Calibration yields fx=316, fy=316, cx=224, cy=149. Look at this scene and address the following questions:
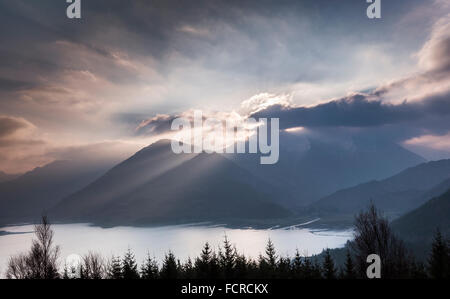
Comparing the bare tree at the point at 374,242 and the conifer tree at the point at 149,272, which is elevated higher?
the bare tree at the point at 374,242

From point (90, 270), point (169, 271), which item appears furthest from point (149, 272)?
point (90, 270)

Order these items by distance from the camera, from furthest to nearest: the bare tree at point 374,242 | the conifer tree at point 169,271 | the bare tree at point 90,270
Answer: the bare tree at point 90,270
the conifer tree at point 169,271
the bare tree at point 374,242

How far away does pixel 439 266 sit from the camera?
171 feet

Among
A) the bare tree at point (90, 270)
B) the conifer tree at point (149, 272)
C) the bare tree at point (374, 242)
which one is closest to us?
the bare tree at point (374, 242)

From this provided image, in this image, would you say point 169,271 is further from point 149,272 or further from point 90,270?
point 90,270

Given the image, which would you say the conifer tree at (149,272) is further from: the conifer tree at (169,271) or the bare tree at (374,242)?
the bare tree at (374,242)

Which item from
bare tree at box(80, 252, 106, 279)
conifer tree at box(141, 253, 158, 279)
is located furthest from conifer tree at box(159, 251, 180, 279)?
bare tree at box(80, 252, 106, 279)

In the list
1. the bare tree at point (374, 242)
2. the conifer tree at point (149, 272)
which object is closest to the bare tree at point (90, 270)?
the conifer tree at point (149, 272)

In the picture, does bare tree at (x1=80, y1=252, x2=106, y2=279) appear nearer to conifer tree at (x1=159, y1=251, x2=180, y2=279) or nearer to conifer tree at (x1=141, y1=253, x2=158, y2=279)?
conifer tree at (x1=141, y1=253, x2=158, y2=279)

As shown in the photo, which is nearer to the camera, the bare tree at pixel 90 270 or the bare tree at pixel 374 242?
the bare tree at pixel 374 242

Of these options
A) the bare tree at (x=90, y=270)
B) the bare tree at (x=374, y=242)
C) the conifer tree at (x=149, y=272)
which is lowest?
the bare tree at (x=90, y=270)
